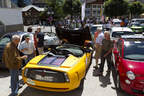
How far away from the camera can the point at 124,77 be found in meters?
3.97

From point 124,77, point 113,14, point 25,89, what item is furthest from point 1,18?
point 113,14

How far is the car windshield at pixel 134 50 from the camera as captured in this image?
14.8ft

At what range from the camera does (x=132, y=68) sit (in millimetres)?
3939

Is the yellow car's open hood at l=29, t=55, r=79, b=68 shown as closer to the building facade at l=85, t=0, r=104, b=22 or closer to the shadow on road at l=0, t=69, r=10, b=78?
the shadow on road at l=0, t=69, r=10, b=78

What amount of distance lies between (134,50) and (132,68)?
1024 millimetres

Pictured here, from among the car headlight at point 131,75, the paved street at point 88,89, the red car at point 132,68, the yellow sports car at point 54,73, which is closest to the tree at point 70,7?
the paved street at point 88,89

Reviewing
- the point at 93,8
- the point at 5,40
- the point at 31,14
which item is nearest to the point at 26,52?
the point at 5,40

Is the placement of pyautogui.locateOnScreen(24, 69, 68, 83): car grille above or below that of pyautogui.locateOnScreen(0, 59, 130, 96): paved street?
above

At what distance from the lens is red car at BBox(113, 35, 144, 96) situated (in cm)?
378

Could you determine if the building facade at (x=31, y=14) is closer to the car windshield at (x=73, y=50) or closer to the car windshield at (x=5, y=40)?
the car windshield at (x=5, y=40)

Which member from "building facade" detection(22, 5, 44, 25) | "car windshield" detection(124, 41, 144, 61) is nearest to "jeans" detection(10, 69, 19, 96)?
"car windshield" detection(124, 41, 144, 61)

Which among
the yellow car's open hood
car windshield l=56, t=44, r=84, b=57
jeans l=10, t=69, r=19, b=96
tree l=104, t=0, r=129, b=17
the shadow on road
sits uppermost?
tree l=104, t=0, r=129, b=17

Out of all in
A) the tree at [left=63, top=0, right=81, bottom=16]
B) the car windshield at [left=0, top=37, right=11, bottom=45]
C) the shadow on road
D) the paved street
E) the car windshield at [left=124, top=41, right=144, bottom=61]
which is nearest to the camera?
the paved street

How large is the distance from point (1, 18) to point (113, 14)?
24.6m
